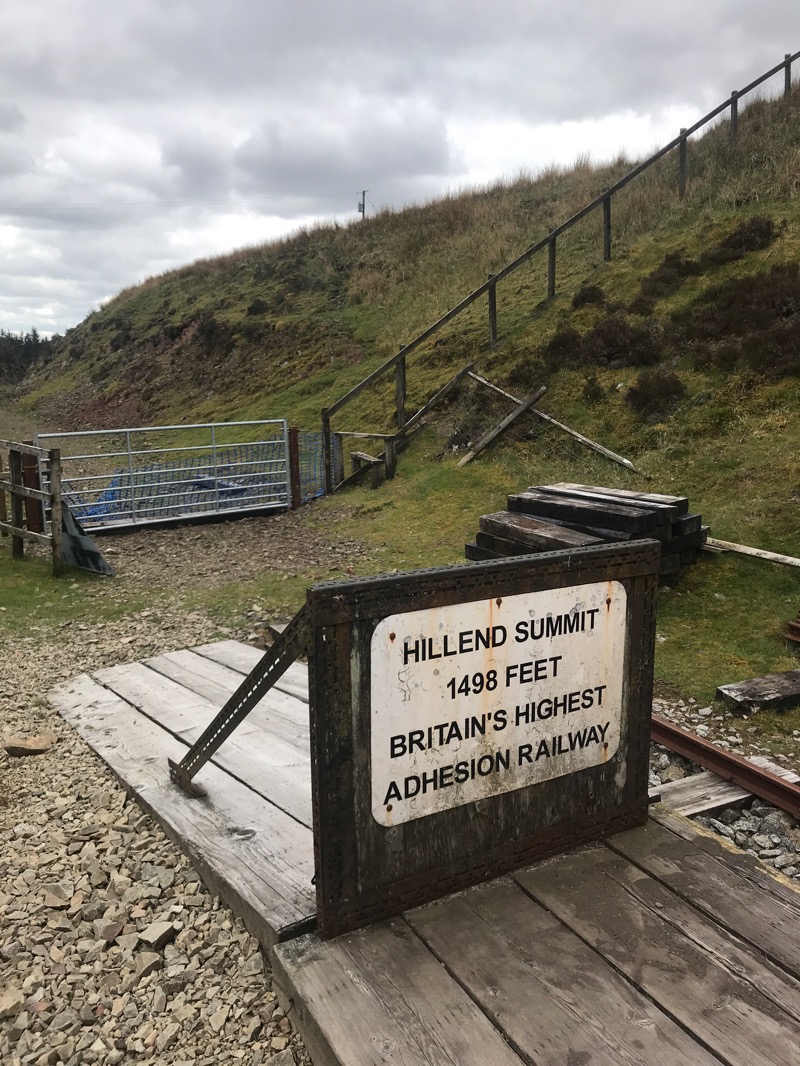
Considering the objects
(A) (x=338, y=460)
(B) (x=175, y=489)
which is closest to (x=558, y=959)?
(A) (x=338, y=460)

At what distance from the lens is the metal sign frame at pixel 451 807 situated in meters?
2.50

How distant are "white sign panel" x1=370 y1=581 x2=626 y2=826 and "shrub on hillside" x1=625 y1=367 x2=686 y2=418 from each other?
1018cm

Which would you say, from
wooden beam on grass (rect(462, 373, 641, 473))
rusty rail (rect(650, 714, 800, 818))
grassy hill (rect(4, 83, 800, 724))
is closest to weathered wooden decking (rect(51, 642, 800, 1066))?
rusty rail (rect(650, 714, 800, 818))

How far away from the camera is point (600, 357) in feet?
46.9

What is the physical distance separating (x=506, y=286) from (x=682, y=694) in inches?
638

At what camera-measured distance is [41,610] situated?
864 centimetres

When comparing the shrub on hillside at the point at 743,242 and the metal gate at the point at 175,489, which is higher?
the shrub on hillside at the point at 743,242

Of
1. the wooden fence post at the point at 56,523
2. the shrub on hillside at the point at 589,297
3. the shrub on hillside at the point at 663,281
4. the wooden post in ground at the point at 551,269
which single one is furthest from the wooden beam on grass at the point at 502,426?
the wooden fence post at the point at 56,523

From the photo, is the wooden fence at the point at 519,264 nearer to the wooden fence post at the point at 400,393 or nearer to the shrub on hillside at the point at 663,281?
the wooden fence post at the point at 400,393

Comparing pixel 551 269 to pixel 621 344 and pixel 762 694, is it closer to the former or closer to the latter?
pixel 621 344

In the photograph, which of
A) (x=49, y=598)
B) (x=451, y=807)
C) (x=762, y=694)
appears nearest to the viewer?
(x=451, y=807)

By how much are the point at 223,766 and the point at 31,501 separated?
7.64 metres

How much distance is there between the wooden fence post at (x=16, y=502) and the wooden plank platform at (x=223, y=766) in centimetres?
512

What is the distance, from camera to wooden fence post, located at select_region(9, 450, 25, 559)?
10.6 meters
